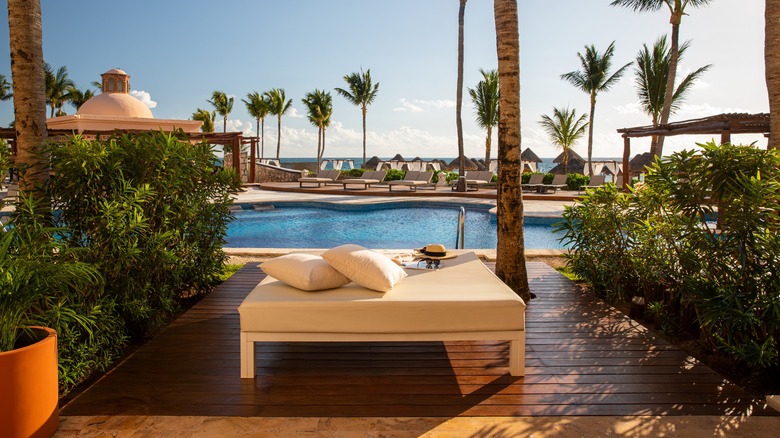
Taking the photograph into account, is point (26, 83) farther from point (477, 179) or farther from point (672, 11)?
point (477, 179)

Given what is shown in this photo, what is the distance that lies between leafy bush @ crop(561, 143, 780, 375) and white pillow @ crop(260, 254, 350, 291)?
82.7 inches

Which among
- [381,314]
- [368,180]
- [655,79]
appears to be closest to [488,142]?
[655,79]

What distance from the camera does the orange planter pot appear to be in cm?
199

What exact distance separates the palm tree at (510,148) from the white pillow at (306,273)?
1821 millimetres

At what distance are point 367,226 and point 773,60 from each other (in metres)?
7.61

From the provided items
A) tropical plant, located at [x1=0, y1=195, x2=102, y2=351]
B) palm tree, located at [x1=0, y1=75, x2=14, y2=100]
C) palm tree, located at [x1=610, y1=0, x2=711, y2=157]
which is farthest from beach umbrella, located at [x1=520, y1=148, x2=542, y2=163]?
palm tree, located at [x1=0, y1=75, x2=14, y2=100]

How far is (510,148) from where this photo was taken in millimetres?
4391

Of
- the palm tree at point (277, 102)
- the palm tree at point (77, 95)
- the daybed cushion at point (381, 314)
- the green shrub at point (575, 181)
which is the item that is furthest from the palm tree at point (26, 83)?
the palm tree at point (77, 95)

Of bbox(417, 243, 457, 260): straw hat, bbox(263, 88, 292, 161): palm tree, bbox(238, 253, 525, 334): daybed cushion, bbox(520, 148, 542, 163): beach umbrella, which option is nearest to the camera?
bbox(238, 253, 525, 334): daybed cushion

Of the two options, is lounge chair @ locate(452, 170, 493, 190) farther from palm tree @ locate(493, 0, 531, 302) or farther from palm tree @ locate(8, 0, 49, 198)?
palm tree @ locate(8, 0, 49, 198)

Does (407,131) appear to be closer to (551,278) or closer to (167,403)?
(551,278)

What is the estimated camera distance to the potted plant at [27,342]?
6.59ft

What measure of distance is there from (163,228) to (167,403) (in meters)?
1.62

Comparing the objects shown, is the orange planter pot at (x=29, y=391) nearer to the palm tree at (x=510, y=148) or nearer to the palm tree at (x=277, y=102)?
the palm tree at (x=510, y=148)
